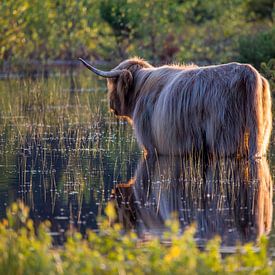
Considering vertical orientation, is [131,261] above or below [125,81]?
below

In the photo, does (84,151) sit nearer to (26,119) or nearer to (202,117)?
(202,117)

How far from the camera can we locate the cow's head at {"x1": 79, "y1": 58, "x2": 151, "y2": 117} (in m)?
12.1

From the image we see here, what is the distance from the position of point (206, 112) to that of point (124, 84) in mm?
1711

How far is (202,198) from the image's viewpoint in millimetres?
8406

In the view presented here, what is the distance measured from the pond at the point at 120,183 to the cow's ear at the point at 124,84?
534 mm

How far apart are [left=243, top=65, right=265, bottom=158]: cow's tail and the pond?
200mm

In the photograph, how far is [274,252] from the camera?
6301 millimetres

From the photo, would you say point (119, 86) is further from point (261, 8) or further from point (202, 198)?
point (261, 8)

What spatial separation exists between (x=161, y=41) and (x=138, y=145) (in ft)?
59.2

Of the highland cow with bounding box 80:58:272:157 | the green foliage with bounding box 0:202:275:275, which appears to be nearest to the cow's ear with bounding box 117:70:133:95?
the highland cow with bounding box 80:58:272:157

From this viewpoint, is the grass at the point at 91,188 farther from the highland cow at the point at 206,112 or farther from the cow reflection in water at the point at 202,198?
the highland cow at the point at 206,112

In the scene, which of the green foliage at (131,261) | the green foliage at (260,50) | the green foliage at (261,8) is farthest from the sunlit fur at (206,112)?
the green foliage at (261,8)

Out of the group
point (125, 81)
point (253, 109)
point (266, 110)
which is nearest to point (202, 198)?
point (253, 109)

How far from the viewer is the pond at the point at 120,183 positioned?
7.41 metres
